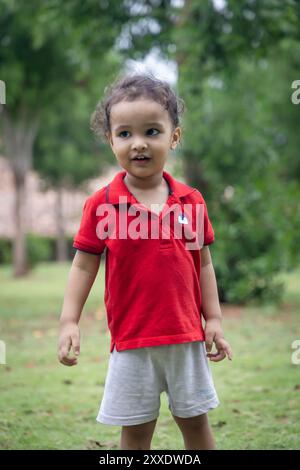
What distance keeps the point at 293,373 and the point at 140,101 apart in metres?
Result: 3.36

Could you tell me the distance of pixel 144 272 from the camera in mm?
2402

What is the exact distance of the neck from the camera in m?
2.56

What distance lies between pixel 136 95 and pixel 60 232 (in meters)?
26.9

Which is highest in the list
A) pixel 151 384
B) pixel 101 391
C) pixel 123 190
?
pixel 123 190

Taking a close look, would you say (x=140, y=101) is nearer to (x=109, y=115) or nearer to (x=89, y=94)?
(x=109, y=115)

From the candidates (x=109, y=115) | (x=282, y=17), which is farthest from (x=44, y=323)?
(x=109, y=115)

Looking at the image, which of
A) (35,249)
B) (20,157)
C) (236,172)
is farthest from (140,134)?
(35,249)

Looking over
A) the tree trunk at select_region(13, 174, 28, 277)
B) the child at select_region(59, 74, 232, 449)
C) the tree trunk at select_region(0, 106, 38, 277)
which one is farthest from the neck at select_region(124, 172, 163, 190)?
the tree trunk at select_region(13, 174, 28, 277)

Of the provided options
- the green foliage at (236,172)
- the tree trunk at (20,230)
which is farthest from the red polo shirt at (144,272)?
the tree trunk at (20,230)

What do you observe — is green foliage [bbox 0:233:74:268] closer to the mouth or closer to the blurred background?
the blurred background

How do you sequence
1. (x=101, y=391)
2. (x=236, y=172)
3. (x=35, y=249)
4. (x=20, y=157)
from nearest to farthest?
(x=101, y=391)
(x=236, y=172)
(x=20, y=157)
(x=35, y=249)

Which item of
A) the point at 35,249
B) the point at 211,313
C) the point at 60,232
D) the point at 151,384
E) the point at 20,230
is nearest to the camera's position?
the point at 151,384

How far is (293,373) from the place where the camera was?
514 cm

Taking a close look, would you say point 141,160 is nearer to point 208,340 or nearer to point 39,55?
point 208,340
